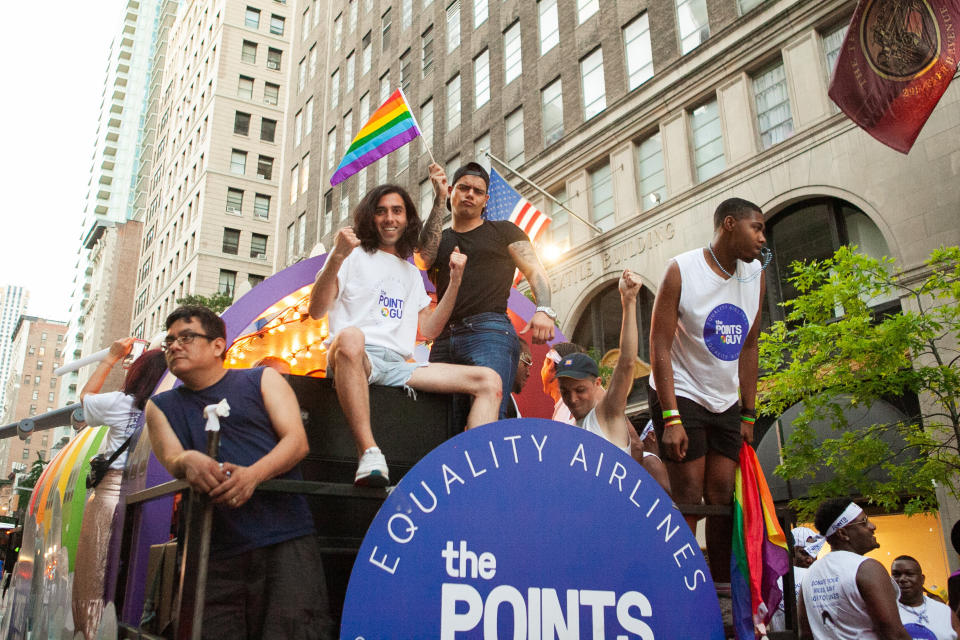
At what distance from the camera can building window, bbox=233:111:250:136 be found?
51.6m

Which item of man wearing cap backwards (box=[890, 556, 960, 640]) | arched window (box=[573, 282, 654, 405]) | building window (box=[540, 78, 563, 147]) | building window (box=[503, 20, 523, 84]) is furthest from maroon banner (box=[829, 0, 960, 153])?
building window (box=[503, 20, 523, 84])

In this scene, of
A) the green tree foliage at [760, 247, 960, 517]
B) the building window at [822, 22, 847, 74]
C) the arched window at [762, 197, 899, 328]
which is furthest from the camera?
the building window at [822, 22, 847, 74]

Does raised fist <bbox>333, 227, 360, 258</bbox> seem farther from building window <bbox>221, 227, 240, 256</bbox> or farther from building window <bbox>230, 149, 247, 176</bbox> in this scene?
building window <bbox>230, 149, 247, 176</bbox>

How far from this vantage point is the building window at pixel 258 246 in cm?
4972

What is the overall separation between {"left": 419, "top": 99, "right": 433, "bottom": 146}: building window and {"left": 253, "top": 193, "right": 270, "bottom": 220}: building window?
22.7 metres

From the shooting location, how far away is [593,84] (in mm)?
22094

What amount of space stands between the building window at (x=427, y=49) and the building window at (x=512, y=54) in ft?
18.4

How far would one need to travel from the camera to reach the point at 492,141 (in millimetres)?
26062

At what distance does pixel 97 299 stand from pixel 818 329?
86.5 m

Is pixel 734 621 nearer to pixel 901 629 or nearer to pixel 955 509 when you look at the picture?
pixel 901 629

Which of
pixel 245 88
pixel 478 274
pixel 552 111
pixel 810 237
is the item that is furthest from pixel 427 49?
pixel 478 274

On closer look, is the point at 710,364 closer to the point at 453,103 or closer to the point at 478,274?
the point at 478,274

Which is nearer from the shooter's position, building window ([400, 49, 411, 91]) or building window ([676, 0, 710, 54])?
building window ([676, 0, 710, 54])

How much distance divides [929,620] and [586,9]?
68.7 ft
